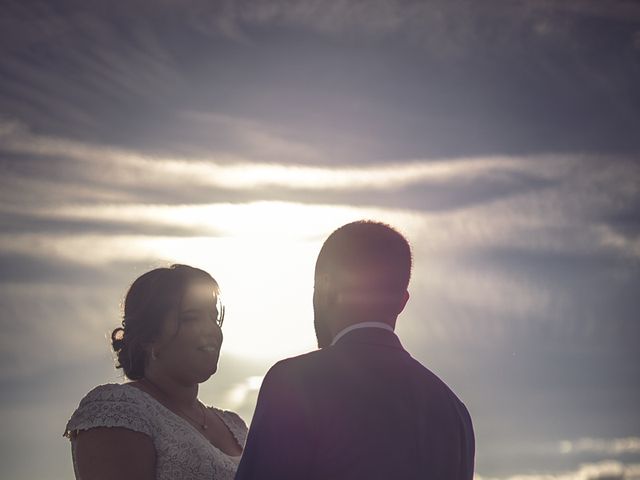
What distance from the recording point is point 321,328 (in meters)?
5.00

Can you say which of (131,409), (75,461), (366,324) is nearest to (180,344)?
(131,409)

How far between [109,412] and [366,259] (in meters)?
2.46

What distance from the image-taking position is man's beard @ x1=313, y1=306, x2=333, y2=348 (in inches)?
196

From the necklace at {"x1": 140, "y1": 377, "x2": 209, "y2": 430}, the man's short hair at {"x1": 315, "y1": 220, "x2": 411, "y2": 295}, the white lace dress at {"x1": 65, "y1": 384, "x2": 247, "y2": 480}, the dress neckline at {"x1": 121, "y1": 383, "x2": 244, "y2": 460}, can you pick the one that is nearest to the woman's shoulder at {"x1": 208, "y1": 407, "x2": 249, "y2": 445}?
the dress neckline at {"x1": 121, "y1": 383, "x2": 244, "y2": 460}

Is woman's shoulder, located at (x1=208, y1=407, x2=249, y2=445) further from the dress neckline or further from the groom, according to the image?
the groom

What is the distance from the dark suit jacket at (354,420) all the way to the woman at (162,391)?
75.3 inches

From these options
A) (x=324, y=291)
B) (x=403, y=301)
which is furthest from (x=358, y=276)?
(x=403, y=301)

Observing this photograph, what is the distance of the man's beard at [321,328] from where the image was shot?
497 centimetres

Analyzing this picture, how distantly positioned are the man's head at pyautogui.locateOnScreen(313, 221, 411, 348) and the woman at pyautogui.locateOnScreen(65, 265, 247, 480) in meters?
2.01

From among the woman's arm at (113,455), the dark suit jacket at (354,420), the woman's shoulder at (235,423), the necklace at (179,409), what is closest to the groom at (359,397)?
the dark suit jacket at (354,420)

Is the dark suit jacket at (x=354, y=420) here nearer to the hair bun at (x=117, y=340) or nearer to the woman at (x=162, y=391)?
the woman at (x=162, y=391)

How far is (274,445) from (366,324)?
2.94ft

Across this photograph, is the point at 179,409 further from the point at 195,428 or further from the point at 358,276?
the point at 358,276

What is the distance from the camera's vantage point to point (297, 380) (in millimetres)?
4543
